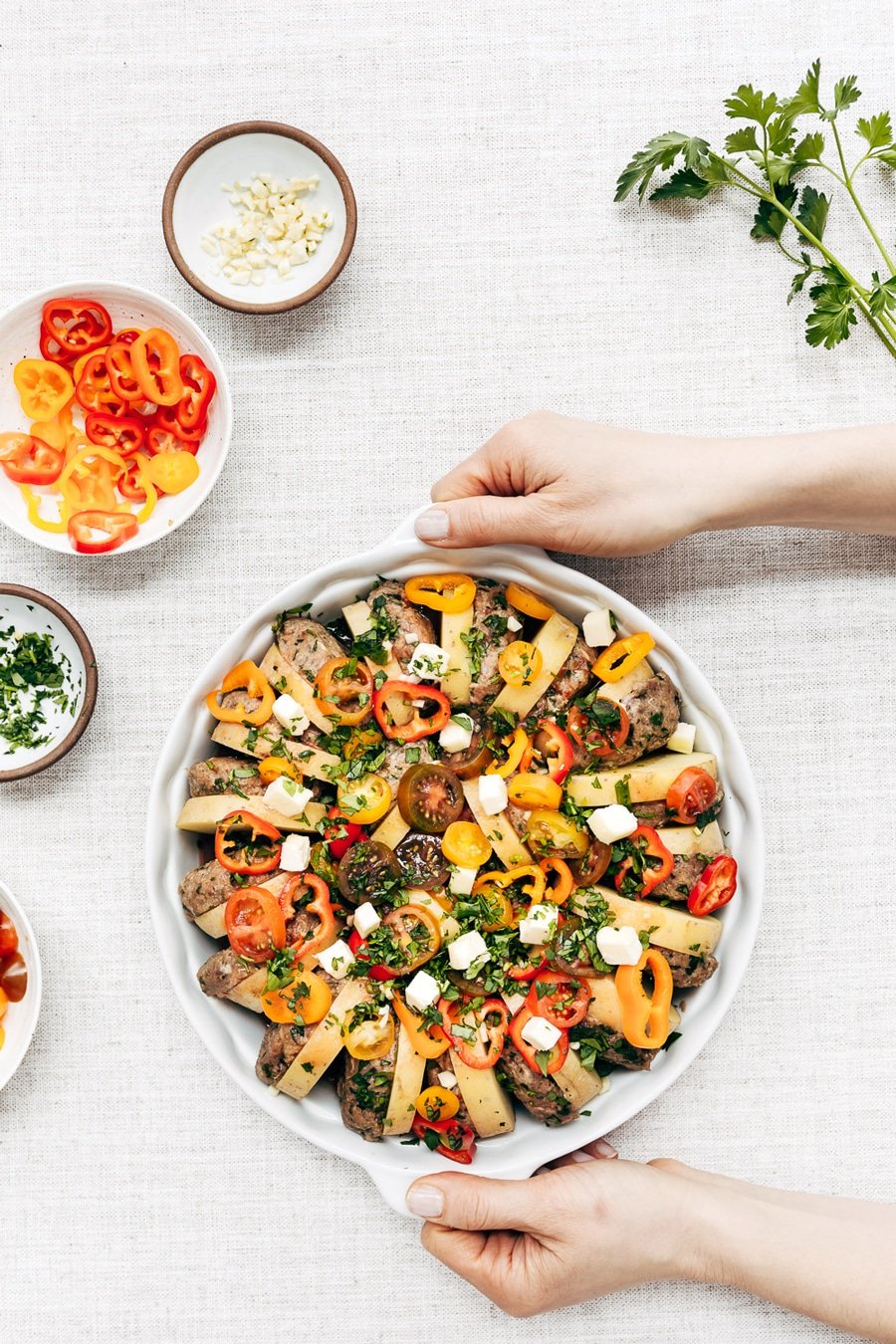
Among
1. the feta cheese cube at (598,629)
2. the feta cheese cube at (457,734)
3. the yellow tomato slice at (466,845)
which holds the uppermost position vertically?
the feta cheese cube at (598,629)

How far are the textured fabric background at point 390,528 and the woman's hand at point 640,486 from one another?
248mm

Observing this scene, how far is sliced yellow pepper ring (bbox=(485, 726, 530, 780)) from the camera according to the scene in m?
3.48

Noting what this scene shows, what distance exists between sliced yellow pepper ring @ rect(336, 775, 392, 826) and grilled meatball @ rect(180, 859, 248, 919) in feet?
1.32

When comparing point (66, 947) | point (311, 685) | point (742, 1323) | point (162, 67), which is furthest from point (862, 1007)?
point (162, 67)

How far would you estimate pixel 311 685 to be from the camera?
3.51 metres

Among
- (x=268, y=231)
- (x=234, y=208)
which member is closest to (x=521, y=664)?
(x=268, y=231)

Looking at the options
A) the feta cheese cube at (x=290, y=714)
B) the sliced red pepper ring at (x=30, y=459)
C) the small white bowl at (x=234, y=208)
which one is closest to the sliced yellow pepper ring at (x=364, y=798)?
the feta cheese cube at (x=290, y=714)

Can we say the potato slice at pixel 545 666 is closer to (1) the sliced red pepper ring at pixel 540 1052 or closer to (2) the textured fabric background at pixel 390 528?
(2) the textured fabric background at pixel 390 528

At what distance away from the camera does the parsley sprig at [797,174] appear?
3.77m

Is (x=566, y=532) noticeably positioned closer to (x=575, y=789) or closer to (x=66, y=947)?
(x=575, y=789)

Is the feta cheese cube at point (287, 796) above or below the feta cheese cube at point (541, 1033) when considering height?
above

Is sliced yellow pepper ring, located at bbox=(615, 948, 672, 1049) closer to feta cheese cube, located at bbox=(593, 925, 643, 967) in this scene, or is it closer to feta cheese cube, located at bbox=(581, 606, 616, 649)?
feta cheese cube, located at bbox=(593, 925, 643, 967)

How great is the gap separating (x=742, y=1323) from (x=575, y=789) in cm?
197

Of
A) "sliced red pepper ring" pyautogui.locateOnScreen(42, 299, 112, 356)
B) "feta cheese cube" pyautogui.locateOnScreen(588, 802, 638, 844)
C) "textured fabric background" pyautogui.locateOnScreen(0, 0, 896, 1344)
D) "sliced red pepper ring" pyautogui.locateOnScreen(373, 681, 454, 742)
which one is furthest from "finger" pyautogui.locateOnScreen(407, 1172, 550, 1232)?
"sliced red pepper ring" pyautogui.locateOnScreen(42, 299, 112, 356)
